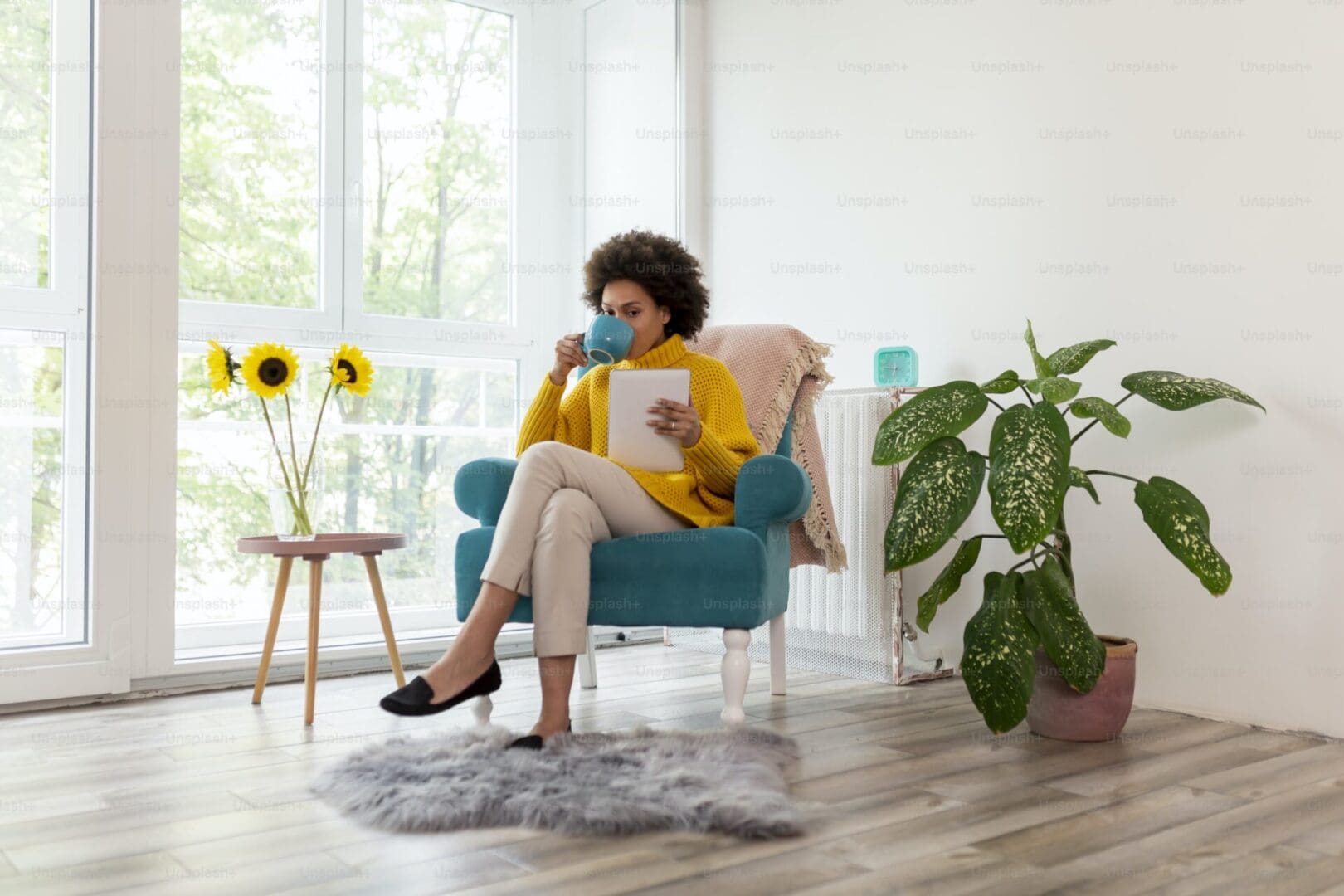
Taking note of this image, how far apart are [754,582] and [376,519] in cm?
178

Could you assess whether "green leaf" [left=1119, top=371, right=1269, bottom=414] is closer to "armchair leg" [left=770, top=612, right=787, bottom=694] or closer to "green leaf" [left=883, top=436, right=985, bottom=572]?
"green leaf" [left=883, top=436, right=985, bottom=572]

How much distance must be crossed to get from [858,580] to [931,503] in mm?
765

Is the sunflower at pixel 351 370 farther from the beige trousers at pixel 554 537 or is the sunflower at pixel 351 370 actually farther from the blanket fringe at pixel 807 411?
the blanket fringe at pixel 807 411

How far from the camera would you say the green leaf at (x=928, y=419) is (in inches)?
90.0

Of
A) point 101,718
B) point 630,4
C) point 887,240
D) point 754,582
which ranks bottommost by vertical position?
point 101,718

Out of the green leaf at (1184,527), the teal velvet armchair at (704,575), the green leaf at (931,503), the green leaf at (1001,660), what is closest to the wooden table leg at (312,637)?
the teal velvet armchair at (704,575)

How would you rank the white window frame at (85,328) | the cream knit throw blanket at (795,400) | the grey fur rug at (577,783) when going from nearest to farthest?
the grey fur rug at (577,783) < the white window frame at (85,328) < the cream knit throw blanket at (795,400)

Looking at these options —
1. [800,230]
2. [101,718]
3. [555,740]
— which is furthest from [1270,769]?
[101,718]

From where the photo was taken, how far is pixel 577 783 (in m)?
1.80

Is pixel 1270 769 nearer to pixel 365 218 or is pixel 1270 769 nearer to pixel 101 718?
pixel 101 718

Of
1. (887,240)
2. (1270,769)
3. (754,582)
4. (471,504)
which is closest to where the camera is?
(1270,769)

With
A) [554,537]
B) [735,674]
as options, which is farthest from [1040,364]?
[554,537]

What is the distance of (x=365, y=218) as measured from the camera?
140 inches

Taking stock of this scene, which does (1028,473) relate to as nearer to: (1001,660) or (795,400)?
(1001,660)
